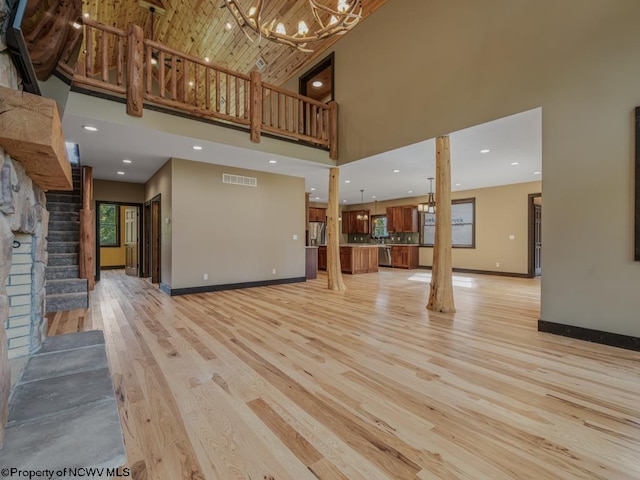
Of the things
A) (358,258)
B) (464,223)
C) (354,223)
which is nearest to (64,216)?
(358,258)

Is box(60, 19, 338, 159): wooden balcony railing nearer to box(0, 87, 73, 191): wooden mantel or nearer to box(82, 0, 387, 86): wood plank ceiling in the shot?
box(82, 0, 387, 86): wood plank ceiling

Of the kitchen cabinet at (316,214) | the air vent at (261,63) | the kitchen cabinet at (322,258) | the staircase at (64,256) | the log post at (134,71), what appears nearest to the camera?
the log post at (134,71)

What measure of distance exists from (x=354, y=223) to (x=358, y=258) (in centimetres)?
377

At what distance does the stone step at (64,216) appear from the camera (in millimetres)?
5107

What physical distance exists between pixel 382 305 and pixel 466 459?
131 inches

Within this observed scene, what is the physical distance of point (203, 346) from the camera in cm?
288

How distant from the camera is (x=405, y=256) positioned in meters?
10.5

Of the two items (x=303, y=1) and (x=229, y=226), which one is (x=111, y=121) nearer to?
(x=229, y=226)

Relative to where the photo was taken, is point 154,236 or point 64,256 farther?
point 154,236

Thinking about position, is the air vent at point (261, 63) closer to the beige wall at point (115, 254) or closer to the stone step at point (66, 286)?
the stone step at point (66, 286)

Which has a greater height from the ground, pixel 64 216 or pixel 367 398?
pixel 64 216

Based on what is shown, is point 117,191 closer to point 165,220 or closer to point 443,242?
point 165,220

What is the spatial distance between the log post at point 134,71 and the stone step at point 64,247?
101 inches

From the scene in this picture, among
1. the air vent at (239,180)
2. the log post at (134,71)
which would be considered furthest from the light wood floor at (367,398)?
the air vent at (239,180)
